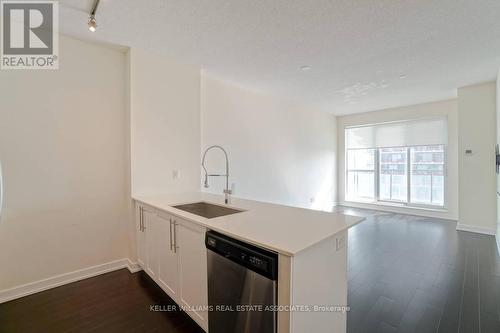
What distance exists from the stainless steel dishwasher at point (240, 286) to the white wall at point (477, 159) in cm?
509

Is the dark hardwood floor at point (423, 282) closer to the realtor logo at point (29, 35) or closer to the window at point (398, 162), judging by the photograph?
the window at point (398, 162)

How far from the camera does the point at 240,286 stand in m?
1.36

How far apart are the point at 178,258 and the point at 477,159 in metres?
5.42

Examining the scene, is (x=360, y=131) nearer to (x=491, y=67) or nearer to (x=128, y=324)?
(x=491, y=67)

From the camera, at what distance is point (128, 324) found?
1.91m

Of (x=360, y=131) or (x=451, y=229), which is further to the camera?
(x=360, y=131)

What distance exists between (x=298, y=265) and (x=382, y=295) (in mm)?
1732

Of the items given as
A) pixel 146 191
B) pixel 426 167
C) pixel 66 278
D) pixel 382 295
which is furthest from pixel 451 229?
pixel 66 278

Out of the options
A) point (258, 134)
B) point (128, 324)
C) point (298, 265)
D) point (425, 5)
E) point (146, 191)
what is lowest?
point (128, 324)

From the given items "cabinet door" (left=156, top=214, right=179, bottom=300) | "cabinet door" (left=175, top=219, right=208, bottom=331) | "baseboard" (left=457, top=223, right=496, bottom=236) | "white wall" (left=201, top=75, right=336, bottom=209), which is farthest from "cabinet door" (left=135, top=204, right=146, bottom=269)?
"baseboard" (left=457, top=223, right=496, bottom=236)

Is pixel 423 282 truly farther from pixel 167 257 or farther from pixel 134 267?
pixel 134 267

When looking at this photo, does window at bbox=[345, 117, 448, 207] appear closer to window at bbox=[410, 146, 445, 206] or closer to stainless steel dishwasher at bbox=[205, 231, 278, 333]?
window at bbox=[410, 146, 445, 206]

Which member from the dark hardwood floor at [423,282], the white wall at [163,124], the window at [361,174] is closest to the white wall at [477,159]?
the dark hardwood floor at [423,282]

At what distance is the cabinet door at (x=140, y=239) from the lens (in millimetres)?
2574
